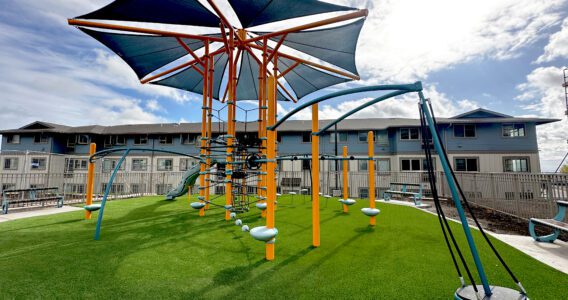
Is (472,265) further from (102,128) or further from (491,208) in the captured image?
(102,128)

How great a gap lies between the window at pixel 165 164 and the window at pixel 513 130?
35.4 meters

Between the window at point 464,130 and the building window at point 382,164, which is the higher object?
the window at point 464,130

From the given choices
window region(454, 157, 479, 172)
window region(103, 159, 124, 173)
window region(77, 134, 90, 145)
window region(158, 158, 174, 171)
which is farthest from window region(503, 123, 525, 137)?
window region(77, 134, 90, 145)

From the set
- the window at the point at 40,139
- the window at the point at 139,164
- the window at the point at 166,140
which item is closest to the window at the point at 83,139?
the window at the point at 40,139

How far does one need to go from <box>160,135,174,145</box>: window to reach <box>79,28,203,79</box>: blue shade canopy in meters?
18.8

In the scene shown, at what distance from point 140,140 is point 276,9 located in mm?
28526

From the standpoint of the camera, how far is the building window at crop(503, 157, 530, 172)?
883 inches

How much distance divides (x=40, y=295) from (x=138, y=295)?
1338 mm

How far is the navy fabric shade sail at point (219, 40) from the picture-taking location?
6809 mm

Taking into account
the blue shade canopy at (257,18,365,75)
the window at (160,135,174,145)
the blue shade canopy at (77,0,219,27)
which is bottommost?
the window at (160,135,174,145)

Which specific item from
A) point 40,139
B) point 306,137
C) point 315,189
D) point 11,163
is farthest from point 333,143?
point 11,163

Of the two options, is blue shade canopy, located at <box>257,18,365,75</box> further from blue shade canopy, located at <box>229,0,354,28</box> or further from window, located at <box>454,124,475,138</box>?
window, located at <box>454,124,475,138</box>

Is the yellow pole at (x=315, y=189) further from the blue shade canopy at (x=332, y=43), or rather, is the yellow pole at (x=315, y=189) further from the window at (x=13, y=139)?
the window at (x=13, y=139)

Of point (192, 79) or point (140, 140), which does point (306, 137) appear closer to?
point (192, 79)
